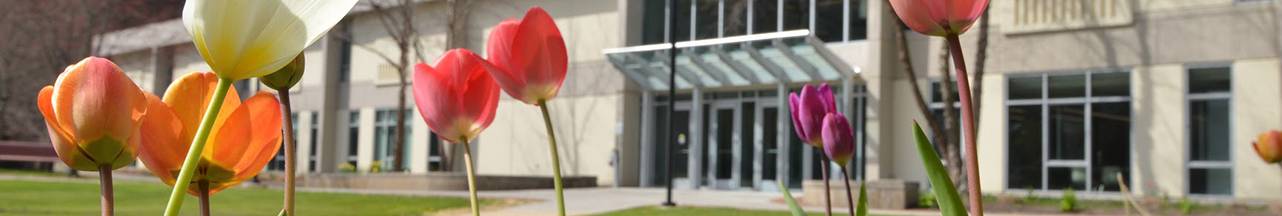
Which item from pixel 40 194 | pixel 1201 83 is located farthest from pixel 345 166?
pixel 1201 83

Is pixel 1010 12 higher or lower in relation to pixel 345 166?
higher

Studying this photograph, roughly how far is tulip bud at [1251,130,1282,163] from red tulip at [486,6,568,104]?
1739 millimetres

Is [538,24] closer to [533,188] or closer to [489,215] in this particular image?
[489,215]

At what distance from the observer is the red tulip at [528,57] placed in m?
0.97

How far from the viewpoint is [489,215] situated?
45.7 ft

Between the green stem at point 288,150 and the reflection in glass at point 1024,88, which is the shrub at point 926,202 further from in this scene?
the green stem at point 288,150

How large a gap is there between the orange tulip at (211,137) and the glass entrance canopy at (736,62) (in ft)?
64.6

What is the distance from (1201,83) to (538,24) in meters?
A: 18.9

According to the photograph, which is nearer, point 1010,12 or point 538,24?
point 538,24

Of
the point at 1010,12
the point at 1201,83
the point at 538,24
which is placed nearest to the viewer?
the point at 538,24

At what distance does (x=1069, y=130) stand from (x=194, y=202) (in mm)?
13190

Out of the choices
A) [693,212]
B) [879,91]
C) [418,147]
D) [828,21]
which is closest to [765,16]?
[828,21]

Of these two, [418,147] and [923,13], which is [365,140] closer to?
[418,147]

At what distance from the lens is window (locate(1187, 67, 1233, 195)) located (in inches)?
695
